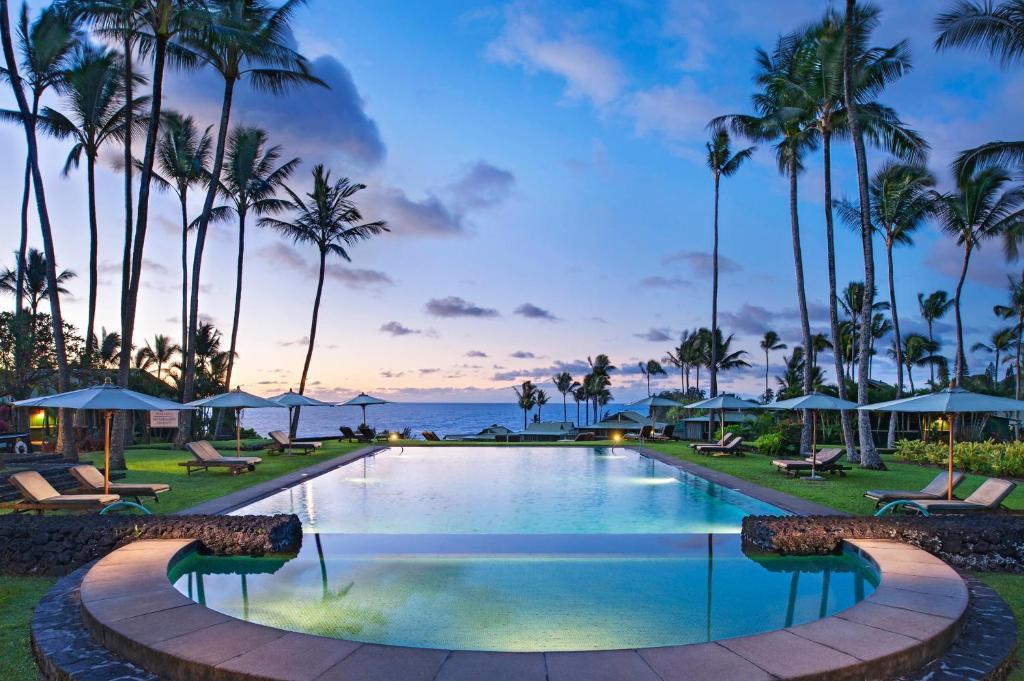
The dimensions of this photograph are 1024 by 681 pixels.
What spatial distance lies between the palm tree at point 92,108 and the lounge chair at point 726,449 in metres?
21.2

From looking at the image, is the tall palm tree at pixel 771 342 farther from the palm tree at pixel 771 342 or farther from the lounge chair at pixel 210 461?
the lounge chair at pixel 210 461

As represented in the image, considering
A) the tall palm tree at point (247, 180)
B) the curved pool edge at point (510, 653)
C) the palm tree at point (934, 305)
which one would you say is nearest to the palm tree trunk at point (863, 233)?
the curved pool edge at point (510, 653)

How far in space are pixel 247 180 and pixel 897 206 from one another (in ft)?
84.3

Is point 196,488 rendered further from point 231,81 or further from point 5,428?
point 5,428

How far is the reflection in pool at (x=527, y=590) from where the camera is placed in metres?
→ 5.20

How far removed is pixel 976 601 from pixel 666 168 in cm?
1752

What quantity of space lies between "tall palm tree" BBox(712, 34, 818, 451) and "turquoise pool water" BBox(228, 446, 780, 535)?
7539mm

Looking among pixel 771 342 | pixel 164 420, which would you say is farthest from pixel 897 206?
pixel 771 342

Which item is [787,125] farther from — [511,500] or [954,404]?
[511,500]

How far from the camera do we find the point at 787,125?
20.1 meters

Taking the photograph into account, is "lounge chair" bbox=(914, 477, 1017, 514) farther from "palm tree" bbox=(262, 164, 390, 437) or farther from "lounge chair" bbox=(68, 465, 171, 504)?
"palm tree" bbox=(262, 164, 390, 437)

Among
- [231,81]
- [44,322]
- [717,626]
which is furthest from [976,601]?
[44,322]

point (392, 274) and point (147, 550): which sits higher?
point (392, 274)

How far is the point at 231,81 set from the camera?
1836cm
